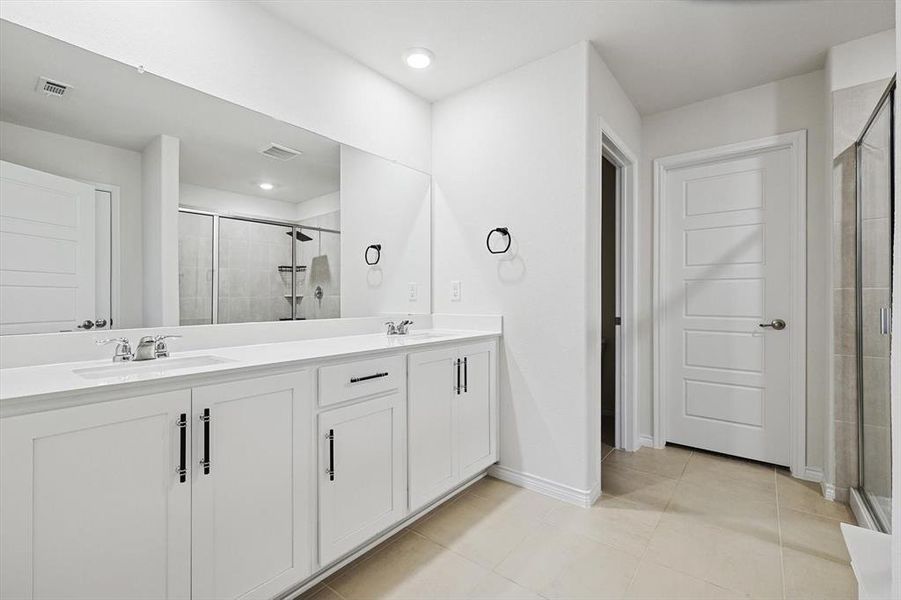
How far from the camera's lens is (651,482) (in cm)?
257

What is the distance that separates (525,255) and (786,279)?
1.72 metres

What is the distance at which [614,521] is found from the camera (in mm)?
2129

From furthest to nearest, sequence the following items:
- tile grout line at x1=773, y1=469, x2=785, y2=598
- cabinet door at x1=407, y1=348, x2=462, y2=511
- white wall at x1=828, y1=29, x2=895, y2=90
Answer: white wall at x1=828, y1=29, x2=895, y2=90, cabinet door at x1=407, y1=348, x2=462, y2=511, tile grout line at x1=773, y1=469, x2=785, y2=598

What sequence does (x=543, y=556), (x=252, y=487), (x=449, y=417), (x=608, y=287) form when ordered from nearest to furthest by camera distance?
1. (x=252, y=487)
2. (x=543, y=556)
3. (x=449, y=417)
4. (x=608, y=287)

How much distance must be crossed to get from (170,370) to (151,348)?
0.37 meters

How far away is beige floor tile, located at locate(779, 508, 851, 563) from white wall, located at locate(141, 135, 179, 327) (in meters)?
2.89

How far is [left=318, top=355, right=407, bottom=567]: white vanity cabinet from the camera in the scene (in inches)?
63.2

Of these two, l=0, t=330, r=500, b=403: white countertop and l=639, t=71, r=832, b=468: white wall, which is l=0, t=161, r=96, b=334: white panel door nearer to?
l=0, t=330, r=500, b=403: white countertop

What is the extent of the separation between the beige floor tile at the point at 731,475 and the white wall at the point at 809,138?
31cm

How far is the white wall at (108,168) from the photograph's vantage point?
1.44 meters

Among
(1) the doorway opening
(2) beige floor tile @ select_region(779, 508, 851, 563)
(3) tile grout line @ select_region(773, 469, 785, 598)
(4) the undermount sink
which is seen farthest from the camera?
(1) the doorway opening

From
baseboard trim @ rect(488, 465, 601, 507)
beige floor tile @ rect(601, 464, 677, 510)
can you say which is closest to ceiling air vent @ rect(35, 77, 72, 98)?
baseboard trim @ rect(488, 465, 601, 507)

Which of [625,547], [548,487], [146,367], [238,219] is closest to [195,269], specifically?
[238,219]

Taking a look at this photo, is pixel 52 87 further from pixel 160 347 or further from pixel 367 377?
pixel 367 377
